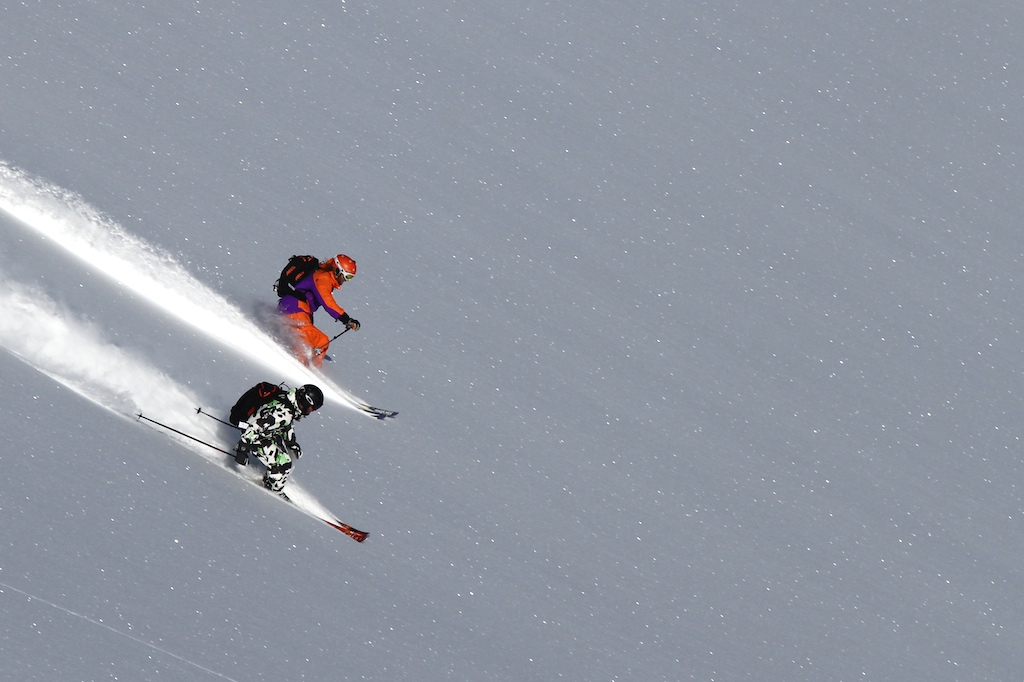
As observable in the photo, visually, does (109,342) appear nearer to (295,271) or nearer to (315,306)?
(295,271)

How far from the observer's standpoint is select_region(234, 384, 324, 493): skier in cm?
988

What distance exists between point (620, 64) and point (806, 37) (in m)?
4.03

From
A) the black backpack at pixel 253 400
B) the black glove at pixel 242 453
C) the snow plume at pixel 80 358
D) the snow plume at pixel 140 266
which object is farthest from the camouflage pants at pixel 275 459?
the snow plume at pixel 140 266

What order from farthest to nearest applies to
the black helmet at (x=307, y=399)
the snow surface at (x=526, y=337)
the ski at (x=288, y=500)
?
the ski at (x=288, y=500)
the snow surface at (x=526, y=337)
the black helmet at (x=307, y=399)

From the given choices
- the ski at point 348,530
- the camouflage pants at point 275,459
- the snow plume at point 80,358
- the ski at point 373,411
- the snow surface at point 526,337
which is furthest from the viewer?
the ski at point 373,411

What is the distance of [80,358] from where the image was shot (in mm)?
10953

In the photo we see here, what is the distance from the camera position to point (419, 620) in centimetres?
1116

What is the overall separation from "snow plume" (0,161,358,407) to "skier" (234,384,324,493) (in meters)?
2.06

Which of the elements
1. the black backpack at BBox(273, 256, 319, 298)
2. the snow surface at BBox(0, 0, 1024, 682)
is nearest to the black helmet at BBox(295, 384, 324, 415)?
the snow surface at BBox(0, 0, 1024, 682)

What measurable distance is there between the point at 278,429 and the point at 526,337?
5.71 meters

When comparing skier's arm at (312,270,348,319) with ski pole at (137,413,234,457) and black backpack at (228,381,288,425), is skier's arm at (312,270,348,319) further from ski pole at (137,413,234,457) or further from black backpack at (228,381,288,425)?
ski pole at (137,413,234,457)

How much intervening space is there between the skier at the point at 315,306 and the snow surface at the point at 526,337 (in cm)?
28

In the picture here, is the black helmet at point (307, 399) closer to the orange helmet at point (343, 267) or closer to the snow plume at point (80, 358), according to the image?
the snow plume at point (80, 358)

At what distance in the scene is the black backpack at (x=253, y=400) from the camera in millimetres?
10086
